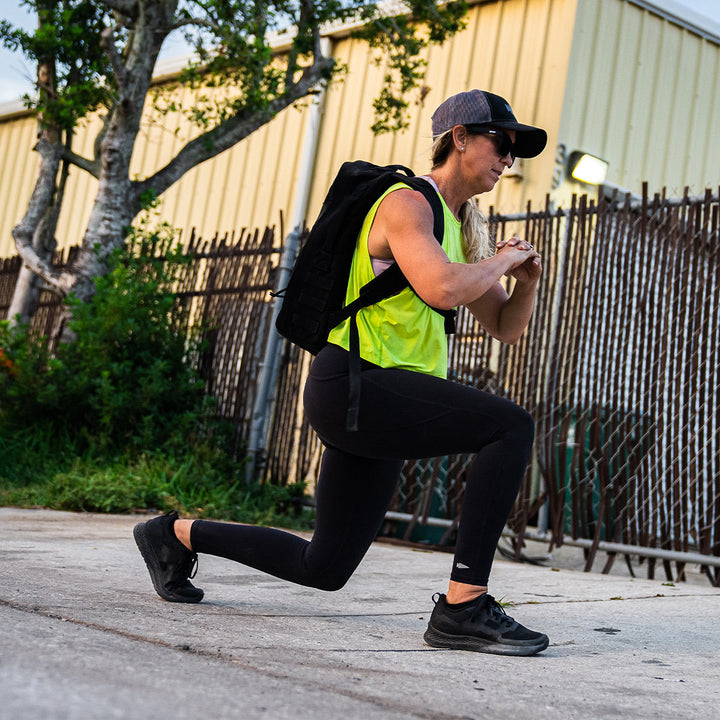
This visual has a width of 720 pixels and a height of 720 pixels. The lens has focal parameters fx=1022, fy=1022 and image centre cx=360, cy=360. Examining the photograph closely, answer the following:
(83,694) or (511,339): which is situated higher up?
(511,339)

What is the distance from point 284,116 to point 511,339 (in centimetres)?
1063

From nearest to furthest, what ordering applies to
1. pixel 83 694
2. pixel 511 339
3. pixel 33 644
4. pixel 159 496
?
pixel 83 694
pixel 33 644
pixel 511 339
pixel 159 496

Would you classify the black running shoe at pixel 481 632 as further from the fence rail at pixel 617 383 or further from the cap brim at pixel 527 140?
the fence rail at pixel 617 383

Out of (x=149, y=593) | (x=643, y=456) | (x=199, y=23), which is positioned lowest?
(x=149, y=593)

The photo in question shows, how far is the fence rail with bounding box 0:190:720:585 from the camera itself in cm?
570

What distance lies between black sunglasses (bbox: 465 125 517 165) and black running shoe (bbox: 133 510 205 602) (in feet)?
5.32

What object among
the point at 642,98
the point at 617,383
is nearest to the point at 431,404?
the point at 617,383

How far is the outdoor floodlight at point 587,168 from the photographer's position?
409 inches

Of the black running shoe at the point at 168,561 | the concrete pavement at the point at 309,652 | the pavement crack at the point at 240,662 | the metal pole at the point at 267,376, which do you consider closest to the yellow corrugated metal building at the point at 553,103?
the metal pole at the point at 267,376

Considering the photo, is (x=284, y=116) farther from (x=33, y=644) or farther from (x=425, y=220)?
(x=33, y=644)

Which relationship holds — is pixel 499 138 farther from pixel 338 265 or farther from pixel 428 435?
pixel 428 435

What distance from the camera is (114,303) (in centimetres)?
814

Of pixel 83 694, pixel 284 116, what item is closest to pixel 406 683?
pixel 83 694

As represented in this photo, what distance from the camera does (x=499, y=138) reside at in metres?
3.20
